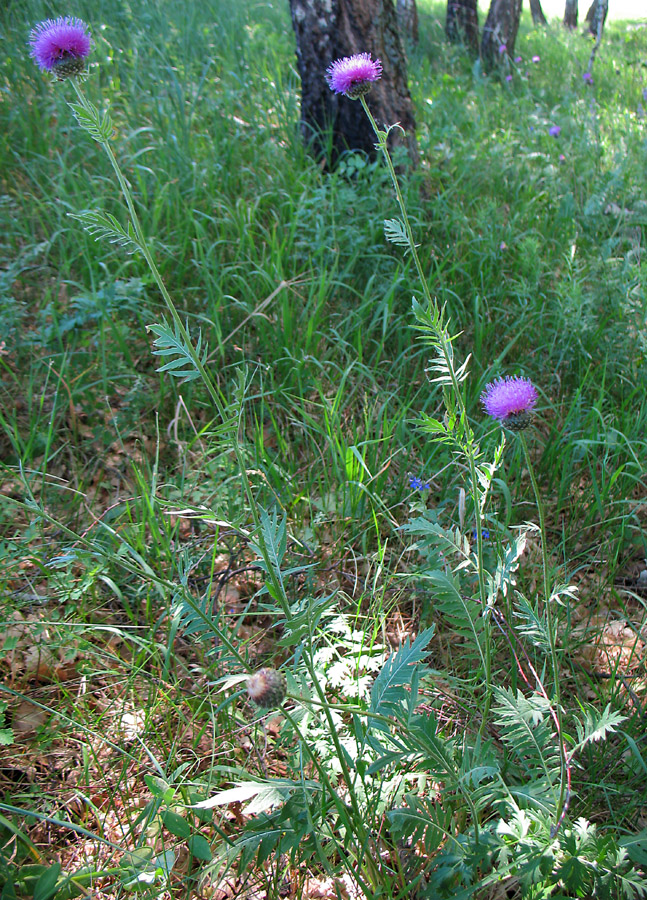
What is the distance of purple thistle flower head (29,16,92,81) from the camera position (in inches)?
49.8

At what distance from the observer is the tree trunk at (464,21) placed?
21.7 ft

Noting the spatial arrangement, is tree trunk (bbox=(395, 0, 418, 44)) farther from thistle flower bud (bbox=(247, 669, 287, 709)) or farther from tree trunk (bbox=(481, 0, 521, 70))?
thistle flower bud (bbox=(247, 669, 287, 709))

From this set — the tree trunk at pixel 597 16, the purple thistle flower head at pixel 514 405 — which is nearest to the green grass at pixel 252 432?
the purple thistle flower head at pixel 514 405

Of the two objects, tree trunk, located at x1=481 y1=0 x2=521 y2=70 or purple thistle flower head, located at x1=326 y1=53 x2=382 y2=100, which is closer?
purple thistle flower head, located at x1=326 y1=53 x2=382 y2=100

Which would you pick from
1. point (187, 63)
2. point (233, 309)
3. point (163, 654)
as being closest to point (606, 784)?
point (163, 654)

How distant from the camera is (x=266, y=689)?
94 centimetres

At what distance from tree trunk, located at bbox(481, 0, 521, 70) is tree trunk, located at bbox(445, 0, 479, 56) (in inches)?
11.4

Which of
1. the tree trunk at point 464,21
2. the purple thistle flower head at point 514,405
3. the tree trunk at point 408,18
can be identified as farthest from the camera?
the tree trunk at point 464,21

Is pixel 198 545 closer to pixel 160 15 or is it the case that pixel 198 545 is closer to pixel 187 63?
pixel 187 63

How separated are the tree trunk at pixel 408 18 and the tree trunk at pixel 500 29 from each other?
797mm

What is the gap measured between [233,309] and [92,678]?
160 centimetres

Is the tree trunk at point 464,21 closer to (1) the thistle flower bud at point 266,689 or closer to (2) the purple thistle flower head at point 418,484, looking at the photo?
(2) the purple thistle flower head at point 418,484

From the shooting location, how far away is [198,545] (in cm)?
192

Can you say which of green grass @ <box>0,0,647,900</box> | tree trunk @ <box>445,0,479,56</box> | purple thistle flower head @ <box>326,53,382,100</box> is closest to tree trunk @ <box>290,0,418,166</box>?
green grass @ <box>0,0,647,900</box>
